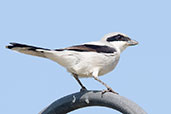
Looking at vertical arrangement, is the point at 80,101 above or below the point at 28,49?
below

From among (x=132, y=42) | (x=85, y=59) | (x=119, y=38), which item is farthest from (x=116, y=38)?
(x=85, y=59)

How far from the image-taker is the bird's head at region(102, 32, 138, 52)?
672 cm

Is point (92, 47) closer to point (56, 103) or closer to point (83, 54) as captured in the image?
point (83, 54)

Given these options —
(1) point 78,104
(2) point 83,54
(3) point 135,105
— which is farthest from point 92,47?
(3) point 135,105

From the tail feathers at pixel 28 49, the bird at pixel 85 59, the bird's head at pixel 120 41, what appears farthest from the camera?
the bird's head at pixel 120 41

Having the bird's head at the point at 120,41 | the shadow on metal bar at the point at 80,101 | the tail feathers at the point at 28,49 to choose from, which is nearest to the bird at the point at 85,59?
the tail feathers at the point at 28,49

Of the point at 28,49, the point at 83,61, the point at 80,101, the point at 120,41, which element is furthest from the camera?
the point at 120,41

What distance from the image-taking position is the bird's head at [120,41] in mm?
6722

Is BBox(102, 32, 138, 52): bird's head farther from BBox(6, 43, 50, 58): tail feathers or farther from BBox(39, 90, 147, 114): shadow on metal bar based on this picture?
BBox(39, 90, 147, 114): shadow on metal bar

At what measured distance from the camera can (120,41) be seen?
265 inches

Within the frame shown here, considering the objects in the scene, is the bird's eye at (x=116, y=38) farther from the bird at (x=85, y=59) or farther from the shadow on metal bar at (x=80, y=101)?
the shadow on metal bar at (x=80, y=101)

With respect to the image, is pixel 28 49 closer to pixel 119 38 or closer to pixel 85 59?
pixel 85 59

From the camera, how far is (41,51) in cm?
582

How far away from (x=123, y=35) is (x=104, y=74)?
894 millimetres
